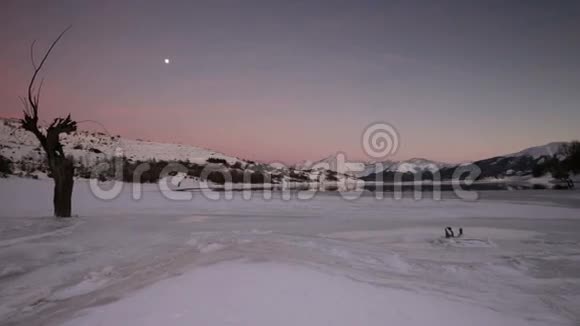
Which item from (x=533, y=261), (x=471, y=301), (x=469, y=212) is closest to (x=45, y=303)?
(x=471, y=301)

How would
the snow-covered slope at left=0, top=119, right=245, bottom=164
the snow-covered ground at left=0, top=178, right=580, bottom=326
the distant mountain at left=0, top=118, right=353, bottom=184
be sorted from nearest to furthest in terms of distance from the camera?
the snow-covered ground at left=0, top=178, right=580, bottom=326 → the distant mountain at left=0, top=118, right=353, bottom=184 → the snow-covered slope at left=0, top=119, right=245, bottom=164

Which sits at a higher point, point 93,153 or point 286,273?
point 93,153

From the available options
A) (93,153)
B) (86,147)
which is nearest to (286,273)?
(93,153)

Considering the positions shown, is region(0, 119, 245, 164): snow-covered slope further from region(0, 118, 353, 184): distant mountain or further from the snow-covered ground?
the snow-covered ground

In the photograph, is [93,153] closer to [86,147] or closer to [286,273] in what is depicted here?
[86,147]

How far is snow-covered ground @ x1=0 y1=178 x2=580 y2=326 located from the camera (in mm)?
2850

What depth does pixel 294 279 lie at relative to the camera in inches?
136

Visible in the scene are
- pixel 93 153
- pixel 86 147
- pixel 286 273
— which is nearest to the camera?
pixel 286 273

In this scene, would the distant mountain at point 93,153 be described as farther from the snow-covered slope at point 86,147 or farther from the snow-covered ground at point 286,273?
the snow-covered ground at point 286,273

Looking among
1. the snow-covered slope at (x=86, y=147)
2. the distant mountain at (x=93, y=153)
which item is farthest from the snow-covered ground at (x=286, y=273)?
the snow-covered slope at (x=86, y=147)

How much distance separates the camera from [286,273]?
3.63 m

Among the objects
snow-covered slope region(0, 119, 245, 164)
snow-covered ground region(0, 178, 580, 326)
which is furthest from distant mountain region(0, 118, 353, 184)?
snow-covered ground region(0, 178, 580, 326)

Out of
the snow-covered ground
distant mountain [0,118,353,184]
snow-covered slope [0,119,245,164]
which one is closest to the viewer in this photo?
the snow-covered ground

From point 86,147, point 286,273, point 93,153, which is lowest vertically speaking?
point 286,273
